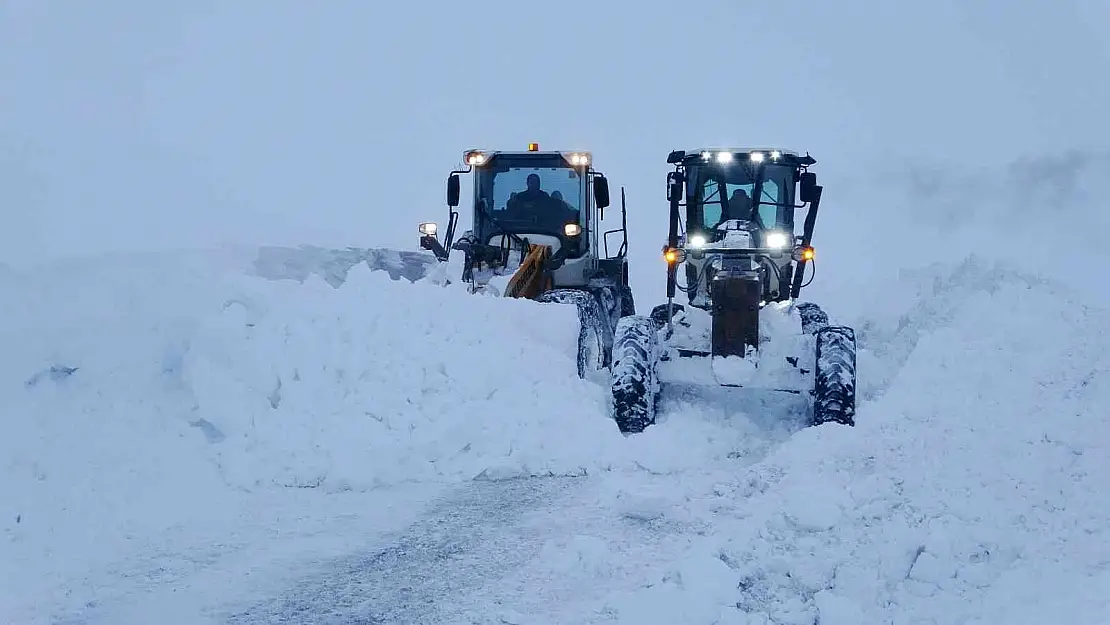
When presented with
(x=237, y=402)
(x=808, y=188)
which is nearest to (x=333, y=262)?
(x=808, y=188)

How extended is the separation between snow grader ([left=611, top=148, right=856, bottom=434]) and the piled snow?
2.16ft

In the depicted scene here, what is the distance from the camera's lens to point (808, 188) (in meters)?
9.79

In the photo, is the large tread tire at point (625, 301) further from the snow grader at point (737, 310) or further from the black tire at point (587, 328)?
the snow grader at point (737, 310)

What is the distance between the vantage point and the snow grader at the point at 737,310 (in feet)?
24.3

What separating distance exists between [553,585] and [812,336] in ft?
14.4

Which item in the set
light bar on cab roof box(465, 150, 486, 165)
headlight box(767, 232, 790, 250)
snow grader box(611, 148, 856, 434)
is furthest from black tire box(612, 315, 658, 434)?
light bar on cab roof box(465, 150, 486, 165)

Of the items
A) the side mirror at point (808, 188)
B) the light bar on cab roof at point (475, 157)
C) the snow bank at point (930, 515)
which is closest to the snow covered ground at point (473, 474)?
the snow bank at point (930, 515)

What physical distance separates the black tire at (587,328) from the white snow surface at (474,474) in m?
0.85

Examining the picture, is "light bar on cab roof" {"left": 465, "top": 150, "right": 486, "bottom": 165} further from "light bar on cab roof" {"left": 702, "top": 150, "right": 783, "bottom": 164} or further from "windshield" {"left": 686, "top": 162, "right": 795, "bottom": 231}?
"light bar on cab roof" {"left": 702, "top": 150, "right": 783, "bottom": 164}

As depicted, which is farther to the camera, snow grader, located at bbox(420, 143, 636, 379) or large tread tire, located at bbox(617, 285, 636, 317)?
large tread tire, located at bbox(617, 285, 636, 317)

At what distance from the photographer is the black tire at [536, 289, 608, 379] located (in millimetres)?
9688

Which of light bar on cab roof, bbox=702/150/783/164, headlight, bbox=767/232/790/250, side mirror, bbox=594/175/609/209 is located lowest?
headlight, bbox=767/232/790/250

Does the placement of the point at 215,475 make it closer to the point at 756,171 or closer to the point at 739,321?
the point at 739,321

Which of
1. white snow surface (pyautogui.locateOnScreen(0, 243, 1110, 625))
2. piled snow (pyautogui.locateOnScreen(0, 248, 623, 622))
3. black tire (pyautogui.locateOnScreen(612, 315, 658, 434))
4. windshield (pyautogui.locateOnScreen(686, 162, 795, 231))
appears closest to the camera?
white snow surface (pyautogui.locateOnScreen(0, 243, 1110, 625))
